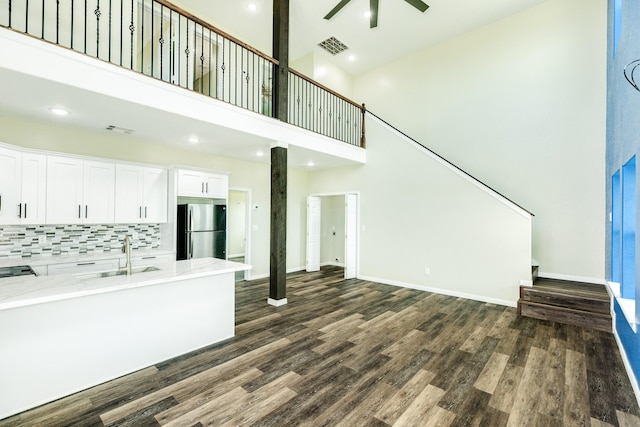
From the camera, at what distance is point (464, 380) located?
2.67 meters

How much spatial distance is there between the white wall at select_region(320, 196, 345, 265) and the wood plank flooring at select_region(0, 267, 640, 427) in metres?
4.19

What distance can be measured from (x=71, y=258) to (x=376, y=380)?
15.2ft

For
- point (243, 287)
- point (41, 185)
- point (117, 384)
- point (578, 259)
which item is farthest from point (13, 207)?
point (578, 259)

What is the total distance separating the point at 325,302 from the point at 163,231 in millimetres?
3346

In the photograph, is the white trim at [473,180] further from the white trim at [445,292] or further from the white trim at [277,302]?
the white trim at [277,302]

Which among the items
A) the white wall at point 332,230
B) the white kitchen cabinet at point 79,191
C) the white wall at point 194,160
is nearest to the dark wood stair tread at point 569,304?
the white wall at point 332,230

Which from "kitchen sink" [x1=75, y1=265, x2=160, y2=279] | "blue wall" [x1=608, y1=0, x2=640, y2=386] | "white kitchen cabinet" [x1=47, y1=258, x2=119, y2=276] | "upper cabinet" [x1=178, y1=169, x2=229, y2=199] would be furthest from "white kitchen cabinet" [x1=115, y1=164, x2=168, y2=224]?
"blue wall" [x1=608, y1=0, x2=640, y2=386]

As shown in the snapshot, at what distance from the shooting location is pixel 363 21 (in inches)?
232

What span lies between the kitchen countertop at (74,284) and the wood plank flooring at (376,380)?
2.90 ft

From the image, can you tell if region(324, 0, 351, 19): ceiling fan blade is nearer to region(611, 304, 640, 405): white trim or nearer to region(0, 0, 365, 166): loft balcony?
region(0, 0, 365, 166): loft balcony

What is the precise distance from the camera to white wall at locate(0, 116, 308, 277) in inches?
159

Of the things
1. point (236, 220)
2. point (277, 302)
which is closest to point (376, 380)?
point (277, 302)

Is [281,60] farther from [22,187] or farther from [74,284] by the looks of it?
[74,284]

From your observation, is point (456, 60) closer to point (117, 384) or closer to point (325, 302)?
point (325, 302)
